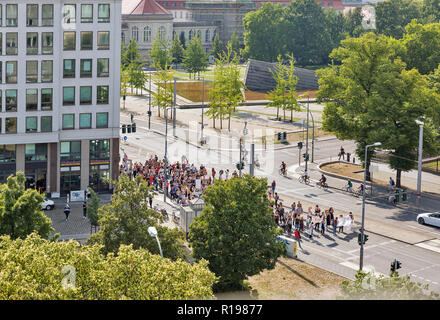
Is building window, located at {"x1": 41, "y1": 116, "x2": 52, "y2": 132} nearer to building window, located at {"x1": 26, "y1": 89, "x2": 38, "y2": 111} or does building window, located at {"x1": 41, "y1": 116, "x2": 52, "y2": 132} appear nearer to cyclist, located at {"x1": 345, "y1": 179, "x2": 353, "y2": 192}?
building window, located at {"x1": 26, "y1": 89, "x2": 38, "y2": 111}

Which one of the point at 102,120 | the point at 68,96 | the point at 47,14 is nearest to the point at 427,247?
the point at 102,120

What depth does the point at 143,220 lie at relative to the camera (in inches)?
1312

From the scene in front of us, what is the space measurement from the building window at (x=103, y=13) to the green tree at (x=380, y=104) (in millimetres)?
23485

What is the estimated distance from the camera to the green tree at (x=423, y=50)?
287 feet

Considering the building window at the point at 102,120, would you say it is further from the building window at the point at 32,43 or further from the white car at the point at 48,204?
the white car at the point at 48,204

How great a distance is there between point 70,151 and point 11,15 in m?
12.5

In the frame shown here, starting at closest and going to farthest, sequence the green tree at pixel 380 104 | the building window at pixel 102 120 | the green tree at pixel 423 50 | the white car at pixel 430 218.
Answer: the white car at pixel 430 218 < the building window at pixel 102 120 < the green tree at pixel 380 104 < the green tree at pixel 423 50

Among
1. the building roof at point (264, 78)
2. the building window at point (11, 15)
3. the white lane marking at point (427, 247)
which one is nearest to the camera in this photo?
the white lane marking at point (427, 247)

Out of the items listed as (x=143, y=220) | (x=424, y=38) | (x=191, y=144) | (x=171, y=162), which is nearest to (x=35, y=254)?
(x=143, y=220)

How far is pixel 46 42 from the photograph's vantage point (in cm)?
5653

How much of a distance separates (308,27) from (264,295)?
129m

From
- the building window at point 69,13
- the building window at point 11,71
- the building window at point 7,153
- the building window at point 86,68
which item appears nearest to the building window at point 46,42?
the building window at point 69,13

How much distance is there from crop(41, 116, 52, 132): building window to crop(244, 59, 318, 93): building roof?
67.6m

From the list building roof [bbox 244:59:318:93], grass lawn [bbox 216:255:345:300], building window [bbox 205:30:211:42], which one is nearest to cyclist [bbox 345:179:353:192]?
grass lawn [bbox 216:255:345:300]
